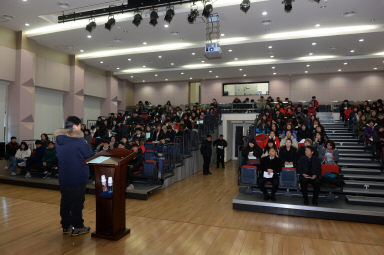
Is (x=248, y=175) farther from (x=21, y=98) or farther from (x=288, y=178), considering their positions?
(x=21, y=98)

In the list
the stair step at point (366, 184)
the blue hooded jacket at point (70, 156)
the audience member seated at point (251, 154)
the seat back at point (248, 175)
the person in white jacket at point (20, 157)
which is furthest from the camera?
the person in white jacket at point (20, 157)

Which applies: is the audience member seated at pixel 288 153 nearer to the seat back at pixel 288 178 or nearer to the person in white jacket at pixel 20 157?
the seat back at pixel 288 178

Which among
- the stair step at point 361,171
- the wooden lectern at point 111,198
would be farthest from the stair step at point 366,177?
the wooden lectern at point 111,198

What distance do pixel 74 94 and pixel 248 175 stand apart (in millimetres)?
11854

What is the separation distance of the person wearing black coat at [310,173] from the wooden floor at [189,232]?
2.09 ft

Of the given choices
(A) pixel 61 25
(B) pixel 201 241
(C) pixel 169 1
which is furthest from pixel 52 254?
(A) pixel 61 25

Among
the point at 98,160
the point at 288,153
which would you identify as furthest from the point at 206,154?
the point at 98,160

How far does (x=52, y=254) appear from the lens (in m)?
3.22

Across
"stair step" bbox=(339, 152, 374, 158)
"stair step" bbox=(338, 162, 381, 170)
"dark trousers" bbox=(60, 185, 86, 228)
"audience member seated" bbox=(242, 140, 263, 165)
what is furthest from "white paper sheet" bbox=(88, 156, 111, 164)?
"stair step" bbox=(339, 152, 374, 158)

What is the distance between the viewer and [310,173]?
568 cm

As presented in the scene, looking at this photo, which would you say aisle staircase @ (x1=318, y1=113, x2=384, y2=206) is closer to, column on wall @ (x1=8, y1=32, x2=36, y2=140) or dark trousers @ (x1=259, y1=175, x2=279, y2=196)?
dark trousers @ (x1=259, y1=175, x2=279, y2=196)

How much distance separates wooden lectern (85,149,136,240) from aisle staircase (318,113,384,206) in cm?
464

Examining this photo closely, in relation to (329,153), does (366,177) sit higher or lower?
lower

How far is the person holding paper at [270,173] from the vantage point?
5.81 meters
